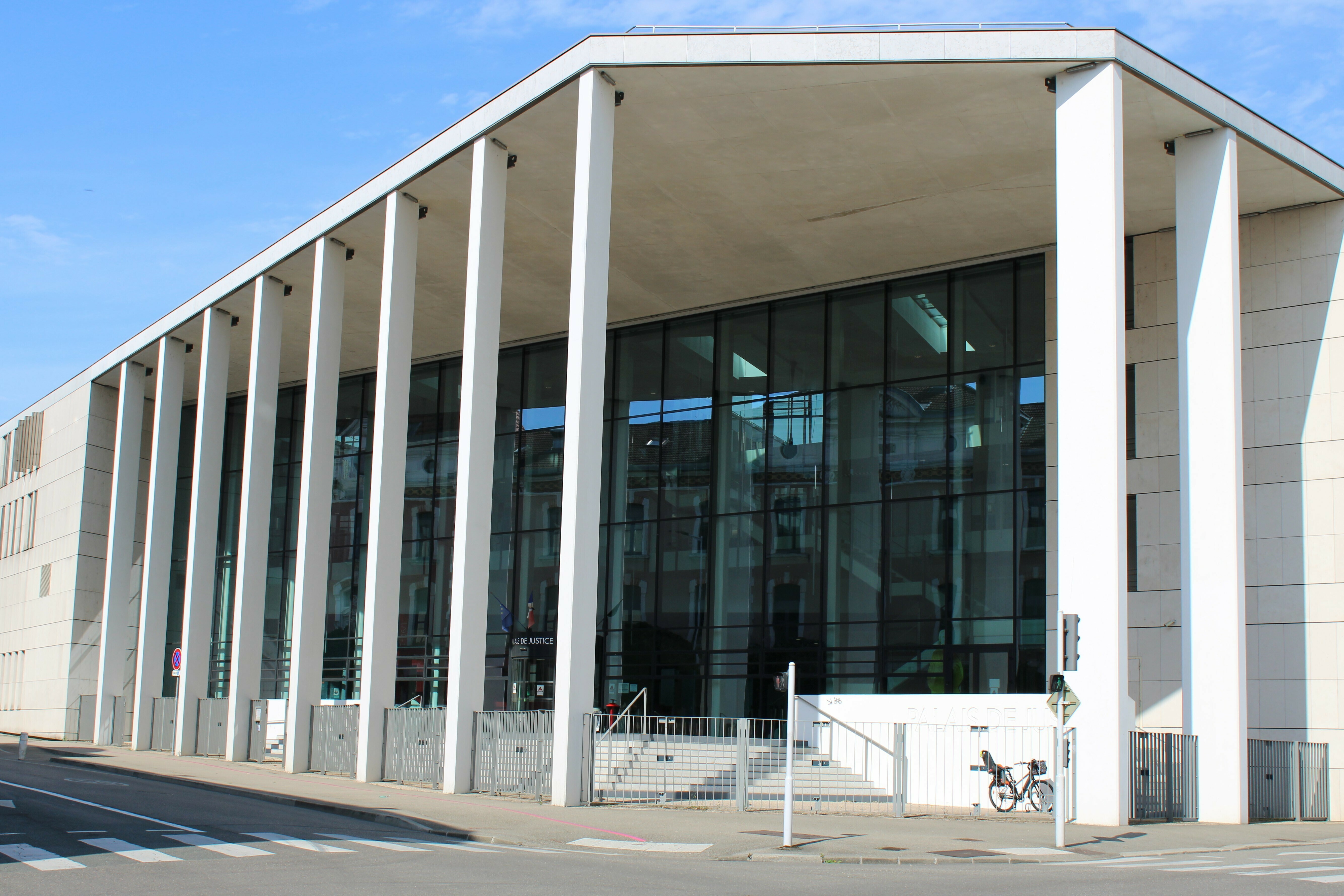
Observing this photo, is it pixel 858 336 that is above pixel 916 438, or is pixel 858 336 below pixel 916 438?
above

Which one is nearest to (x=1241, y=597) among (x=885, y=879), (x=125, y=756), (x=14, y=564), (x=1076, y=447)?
(x=1076, y=447)

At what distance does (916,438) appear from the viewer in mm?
29406

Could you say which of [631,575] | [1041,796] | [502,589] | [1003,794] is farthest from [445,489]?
[1041,796]

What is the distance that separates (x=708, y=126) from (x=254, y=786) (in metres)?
14.5

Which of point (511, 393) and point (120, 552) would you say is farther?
point (120, 552)

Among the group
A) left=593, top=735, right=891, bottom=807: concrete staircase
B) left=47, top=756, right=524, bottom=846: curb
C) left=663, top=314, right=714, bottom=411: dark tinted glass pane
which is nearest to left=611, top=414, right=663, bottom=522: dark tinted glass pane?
left=663, top=314, right=714, bottom=411: dark tinted glass pane

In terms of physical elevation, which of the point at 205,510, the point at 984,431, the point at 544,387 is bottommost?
the point at 205,510

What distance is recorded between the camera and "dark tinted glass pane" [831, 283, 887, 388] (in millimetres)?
30516

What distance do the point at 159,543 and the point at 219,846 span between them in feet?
83.2

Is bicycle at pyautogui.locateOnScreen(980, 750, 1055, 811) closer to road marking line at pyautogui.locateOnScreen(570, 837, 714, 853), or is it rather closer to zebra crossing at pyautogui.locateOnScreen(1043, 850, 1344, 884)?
zebra crossing at pyautogui.locateOnScreen(1043, 850, 1344, 884)

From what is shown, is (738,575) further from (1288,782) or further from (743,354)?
(1288,782)

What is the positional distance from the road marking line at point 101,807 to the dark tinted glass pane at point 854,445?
1814 centimetres

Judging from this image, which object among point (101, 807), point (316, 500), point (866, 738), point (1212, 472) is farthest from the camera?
point (316, 500)

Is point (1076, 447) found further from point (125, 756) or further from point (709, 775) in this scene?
point (125, 756)
